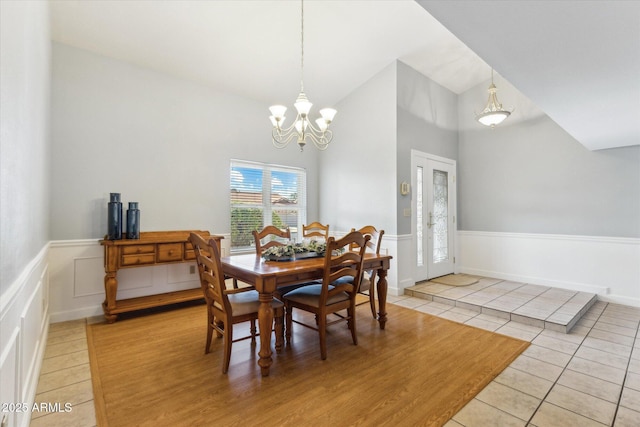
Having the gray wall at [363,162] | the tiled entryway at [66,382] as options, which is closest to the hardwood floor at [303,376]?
the tiled entryway at [66,382]

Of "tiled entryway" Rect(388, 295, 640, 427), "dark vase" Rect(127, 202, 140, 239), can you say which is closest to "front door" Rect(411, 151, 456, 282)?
"tiled entryway" Rect(388, 295, 640, 427)

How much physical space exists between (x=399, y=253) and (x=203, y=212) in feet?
9.25

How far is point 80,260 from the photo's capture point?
337cm

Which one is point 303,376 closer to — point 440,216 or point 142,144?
point 142,144

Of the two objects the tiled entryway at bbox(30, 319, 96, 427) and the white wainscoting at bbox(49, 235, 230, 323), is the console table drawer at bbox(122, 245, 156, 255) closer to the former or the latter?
the white wainscoting at bbox(49, 235, 230, 323)

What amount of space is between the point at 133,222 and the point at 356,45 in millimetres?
3512

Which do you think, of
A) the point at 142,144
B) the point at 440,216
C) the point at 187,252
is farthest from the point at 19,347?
the point at 440,216

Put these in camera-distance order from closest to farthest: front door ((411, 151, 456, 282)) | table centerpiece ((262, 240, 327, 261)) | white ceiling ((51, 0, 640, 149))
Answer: white ceiling ((51, 0, 640, 149))
table centerpiece ((262, 240, 327, 261))
front door ((411, 151, 456, 282))

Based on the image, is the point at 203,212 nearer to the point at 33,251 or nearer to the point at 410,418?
the point at 33,251

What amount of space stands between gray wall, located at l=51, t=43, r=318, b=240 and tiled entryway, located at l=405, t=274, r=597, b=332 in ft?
10.5

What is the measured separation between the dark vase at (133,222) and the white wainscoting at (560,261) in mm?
5120

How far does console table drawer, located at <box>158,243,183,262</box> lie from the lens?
3436 millimetres

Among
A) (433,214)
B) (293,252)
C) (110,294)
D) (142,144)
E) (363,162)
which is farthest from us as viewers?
(433,214)

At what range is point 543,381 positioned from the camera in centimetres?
215
